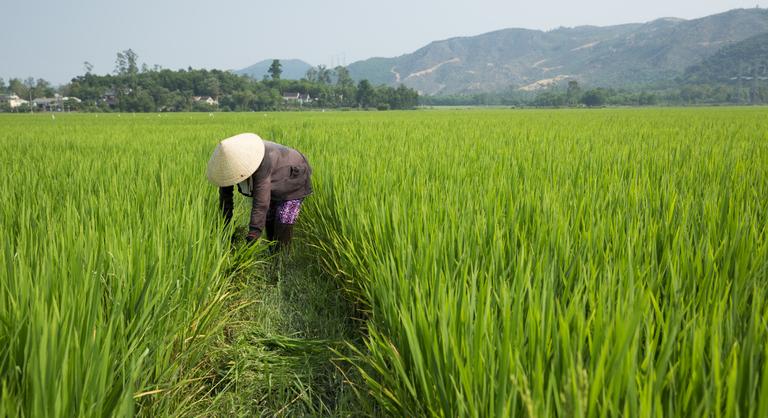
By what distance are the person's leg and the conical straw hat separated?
534 millimetres

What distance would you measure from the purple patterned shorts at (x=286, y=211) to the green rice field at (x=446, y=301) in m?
→ 0.25

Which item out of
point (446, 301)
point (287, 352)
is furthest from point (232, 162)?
point (446, 301)

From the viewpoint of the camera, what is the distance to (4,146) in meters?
6.24

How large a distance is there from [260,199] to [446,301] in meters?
1.70

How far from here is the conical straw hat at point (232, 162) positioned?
244cm

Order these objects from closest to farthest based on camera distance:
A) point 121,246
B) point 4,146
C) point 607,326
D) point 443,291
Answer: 1. point 607,326
2. point 443,291
3. point 121,246
4. point 4,146

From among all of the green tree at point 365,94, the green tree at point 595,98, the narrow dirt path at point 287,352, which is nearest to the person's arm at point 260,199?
the narrow dirt path at point 287,352

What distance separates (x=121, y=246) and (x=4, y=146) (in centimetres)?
615

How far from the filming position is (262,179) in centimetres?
265

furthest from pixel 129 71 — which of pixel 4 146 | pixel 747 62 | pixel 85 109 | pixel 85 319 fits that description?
pixel 747 62

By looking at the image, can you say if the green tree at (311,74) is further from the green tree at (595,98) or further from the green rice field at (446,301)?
the green rice field at (446,301)

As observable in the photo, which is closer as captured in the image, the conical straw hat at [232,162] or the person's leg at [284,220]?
the conical straw hat at [232,162]

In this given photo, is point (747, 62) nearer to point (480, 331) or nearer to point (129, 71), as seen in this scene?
point (129, 71)

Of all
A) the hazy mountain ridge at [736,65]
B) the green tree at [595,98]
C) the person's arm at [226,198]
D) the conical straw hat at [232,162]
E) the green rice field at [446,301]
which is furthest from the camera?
the hazy mountain ridge at [736,65]
